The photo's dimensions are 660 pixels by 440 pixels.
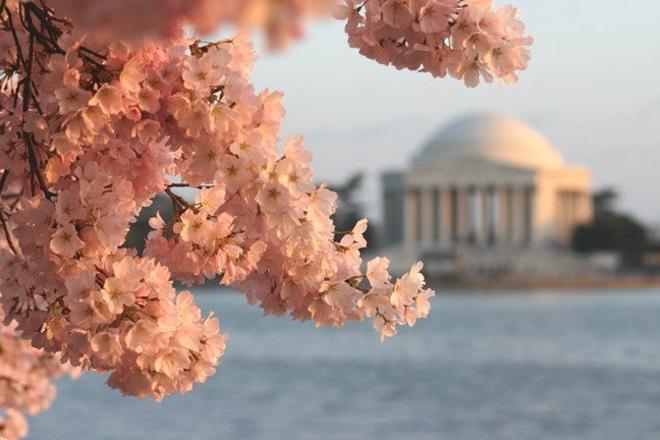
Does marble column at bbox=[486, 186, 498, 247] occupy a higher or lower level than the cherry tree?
higher

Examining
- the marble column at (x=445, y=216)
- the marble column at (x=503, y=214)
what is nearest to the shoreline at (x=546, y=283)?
the marble column at (x=445, y=216)

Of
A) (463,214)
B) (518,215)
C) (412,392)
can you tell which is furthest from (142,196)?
(463,214)

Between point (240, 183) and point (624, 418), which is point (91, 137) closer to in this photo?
point (240, 183)

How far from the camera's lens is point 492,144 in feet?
513

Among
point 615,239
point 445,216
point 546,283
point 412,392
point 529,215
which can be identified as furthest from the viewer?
point 445,216

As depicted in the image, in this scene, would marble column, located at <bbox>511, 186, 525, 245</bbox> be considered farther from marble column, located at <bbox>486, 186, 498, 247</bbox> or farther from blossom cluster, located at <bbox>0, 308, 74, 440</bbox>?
blossom cluster, located at <bbox>0, 308, 74, 440</bbox>

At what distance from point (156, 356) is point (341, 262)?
0.80 m

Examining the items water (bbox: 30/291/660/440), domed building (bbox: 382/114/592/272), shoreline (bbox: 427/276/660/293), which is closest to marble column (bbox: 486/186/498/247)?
domed building (bbox: 382/114/592/272)

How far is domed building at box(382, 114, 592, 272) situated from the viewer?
15100cm

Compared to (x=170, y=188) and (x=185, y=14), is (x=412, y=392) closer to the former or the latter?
(x=170, y=188)

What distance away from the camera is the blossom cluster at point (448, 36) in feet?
16.9

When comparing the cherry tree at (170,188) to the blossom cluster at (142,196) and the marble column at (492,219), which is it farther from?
the marble column at (492,219)

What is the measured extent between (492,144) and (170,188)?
15231cm

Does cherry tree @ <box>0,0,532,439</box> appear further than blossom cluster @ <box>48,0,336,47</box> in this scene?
Yes
